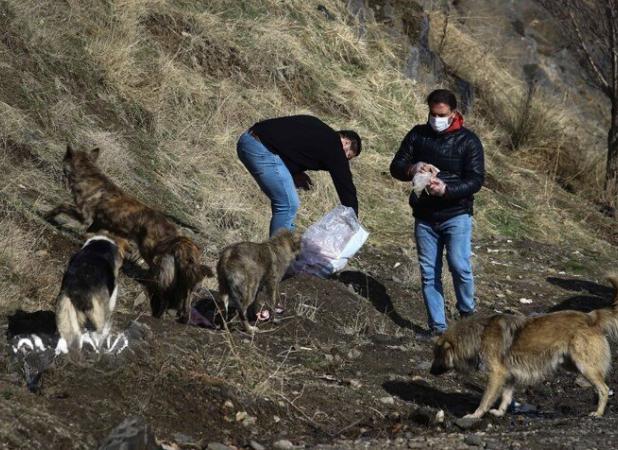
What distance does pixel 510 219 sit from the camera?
1577cm

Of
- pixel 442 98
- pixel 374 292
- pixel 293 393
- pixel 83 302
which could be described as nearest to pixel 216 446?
pixel 293 393

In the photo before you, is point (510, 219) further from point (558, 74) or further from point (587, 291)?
point (558, 74)

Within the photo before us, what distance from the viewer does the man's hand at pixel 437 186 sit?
28.8 ft

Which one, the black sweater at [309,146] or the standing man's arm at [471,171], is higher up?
the standing man's arm at [471,171]

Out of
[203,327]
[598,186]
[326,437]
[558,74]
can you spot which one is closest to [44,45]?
[203,327]

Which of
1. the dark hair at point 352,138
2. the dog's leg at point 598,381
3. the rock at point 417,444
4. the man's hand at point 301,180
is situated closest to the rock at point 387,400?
the rock at point 417,444

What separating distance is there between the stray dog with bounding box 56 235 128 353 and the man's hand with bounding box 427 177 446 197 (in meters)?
3.01

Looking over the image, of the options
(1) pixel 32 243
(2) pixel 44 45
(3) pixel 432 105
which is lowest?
(1) pixel 32 243

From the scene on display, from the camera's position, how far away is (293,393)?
7.36 metres

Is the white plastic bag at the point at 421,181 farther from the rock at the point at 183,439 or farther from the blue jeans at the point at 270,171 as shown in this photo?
the rock at the point at 183,439

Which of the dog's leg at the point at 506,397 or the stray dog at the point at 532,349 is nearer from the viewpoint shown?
the stray dog at the point at 532,349

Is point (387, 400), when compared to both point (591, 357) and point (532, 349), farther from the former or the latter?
point (591, 357)

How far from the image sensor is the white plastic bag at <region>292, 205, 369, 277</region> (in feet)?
33.0

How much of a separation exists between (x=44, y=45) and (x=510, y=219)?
729cm
